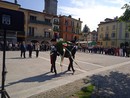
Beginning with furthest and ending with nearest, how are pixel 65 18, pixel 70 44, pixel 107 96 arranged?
pixel 65 18 < pixel 70 44 < pixel 107 96

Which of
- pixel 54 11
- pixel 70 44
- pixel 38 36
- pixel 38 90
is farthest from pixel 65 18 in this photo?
pixel 38 90

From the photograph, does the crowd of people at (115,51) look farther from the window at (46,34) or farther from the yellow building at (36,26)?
the window at (46,34)

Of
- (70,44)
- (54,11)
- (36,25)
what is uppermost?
(54,11)

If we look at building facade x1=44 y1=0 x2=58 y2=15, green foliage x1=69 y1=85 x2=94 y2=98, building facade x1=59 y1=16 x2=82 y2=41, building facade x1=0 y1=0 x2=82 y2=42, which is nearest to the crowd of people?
building facade x1=0 y1=0 x2=82 y2=42

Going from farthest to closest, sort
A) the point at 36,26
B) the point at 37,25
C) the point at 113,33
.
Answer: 1. the point at 113,33
2. the point at 37,25
3. the point at 36,26

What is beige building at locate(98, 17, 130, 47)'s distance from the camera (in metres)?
68.9

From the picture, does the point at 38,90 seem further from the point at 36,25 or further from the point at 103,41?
the point at 103,41

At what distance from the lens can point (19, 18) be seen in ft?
19.4

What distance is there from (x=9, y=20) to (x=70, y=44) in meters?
7.48

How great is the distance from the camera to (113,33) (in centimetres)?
7319

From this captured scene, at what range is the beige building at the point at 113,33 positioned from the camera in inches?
2714

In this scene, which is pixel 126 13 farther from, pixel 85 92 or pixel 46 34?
pixel 46 34

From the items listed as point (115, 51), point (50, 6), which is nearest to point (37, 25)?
point (50, 6)

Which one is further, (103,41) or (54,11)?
(103,41)
